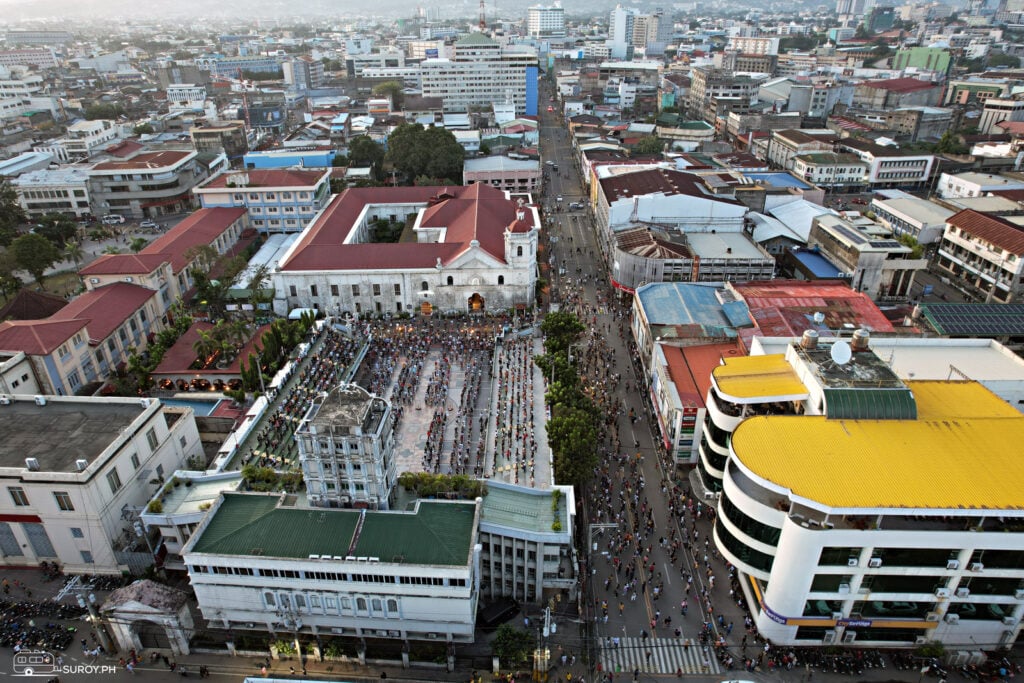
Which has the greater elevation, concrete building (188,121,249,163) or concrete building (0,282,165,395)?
concrete building (188,121,249,163)

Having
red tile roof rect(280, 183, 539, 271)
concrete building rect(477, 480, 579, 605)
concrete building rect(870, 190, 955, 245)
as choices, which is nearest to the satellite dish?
concrete building rect(477, 480, 579, 605)

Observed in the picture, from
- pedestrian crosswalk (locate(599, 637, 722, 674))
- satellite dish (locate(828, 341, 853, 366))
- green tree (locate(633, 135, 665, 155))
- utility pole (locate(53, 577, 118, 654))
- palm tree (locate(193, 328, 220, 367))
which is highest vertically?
satellite dish (locate(828, 341, 853, 366))

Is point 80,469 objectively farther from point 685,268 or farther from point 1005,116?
point 1005,116

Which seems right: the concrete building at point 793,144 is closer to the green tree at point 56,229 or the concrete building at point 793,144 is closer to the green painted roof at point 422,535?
the green painted roof at point 422,535

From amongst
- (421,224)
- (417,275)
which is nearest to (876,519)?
(417,275)

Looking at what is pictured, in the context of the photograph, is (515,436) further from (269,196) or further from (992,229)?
(269,196)

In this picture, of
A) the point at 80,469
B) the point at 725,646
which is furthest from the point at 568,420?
the point at 80,469

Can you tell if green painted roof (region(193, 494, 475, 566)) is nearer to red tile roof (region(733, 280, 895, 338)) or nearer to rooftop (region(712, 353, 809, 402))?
rooftop (region(712, 353, 809, 402))
